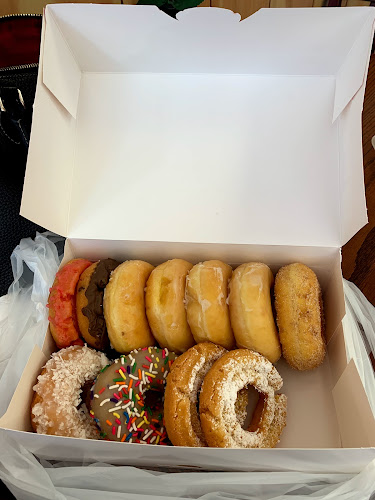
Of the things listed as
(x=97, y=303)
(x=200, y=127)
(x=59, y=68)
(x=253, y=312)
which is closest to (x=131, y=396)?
(x=97, y=303)

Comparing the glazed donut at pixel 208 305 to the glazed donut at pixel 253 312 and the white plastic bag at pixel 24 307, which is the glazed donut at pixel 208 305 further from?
the white plastic bag at pixel 24 307

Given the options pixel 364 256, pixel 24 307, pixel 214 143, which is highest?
pixel 214 143

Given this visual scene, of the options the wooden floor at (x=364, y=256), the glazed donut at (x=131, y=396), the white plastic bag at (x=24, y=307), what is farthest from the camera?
the wooden floor at (x=364, y=256)

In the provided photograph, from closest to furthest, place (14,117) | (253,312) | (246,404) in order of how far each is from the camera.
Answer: (253,312) < (246,404) < (14,117)

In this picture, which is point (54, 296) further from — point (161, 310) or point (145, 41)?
point (145, 41)

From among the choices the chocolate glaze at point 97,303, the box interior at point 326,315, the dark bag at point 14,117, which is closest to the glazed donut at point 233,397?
the box interior at point 326,315

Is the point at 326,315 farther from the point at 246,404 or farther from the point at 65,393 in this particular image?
the point at 65,393
